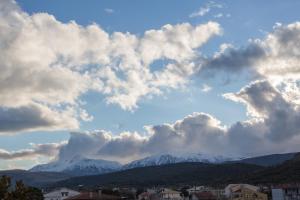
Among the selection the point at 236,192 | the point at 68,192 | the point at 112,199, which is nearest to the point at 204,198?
the point at 236,192

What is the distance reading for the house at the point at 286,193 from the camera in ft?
552

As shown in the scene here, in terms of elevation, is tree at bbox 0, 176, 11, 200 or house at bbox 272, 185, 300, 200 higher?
tree at bbox 0, 176, 11, 200

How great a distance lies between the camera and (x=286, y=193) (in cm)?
17088

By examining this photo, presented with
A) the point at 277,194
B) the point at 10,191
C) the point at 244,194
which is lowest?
the point at 277,194

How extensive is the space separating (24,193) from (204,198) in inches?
4841

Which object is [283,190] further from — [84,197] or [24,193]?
[24,193]

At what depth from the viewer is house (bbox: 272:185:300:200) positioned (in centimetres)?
16838

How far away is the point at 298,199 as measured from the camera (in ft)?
557

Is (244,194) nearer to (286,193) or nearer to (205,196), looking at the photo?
(286,193)

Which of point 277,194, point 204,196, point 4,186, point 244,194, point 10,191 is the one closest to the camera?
point 4,186

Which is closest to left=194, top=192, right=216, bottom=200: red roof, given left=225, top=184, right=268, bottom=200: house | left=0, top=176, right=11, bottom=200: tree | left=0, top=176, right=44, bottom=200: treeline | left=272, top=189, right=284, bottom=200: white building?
left=225, top=184, right=268, bottom=200: house

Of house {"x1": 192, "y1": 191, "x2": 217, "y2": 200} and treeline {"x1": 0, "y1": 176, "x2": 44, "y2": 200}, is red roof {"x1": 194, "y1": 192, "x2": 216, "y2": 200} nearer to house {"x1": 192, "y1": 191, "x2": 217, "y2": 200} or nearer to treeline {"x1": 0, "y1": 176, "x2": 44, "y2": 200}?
house {"x1": 192, "y1": 191, "x2": 217, "y2": 200}

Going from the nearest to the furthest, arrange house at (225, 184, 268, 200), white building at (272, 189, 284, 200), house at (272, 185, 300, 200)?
1. white building at (272, 189, 284, 200)
2. house at (272, 185, 300, 200)
3. house at (225, 184, 268, 200)

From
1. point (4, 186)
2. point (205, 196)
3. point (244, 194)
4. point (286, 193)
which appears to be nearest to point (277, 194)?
point (286, 193)
